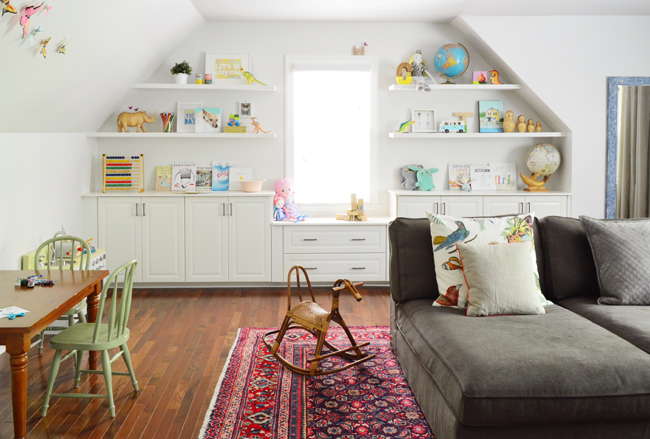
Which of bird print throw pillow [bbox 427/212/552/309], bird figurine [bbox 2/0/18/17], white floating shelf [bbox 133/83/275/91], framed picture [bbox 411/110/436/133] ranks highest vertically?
white floating shelf [bbox 133/83/275/91]

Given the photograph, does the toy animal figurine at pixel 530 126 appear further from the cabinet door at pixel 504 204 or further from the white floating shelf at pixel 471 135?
the cabinet door at pixel 504 204

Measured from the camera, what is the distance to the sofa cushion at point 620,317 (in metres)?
2.33

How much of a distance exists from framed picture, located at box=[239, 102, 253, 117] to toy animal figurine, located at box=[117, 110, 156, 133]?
813 millimetres

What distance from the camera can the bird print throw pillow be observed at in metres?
2.76

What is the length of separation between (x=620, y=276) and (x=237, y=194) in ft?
10.2

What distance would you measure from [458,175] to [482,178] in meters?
0.23

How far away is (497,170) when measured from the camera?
A: 5.32 meters

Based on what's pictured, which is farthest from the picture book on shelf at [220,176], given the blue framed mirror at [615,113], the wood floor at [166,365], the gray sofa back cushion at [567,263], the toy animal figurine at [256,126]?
the blue framed mirror at [615,113]

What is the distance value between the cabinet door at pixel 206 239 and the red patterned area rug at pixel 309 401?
162cm

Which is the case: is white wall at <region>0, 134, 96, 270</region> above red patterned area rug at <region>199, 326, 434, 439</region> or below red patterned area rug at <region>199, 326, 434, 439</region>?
above

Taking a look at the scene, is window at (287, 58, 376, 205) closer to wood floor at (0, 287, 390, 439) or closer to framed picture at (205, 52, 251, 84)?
framed picture at (205, 52, 251, 84)

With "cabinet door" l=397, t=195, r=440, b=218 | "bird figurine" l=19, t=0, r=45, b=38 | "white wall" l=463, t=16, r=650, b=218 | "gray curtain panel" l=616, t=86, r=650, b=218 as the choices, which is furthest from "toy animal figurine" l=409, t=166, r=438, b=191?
"bird figurine" l=19, t=0, r=45, b=38

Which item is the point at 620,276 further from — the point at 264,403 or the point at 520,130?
Result: the point at 520,130

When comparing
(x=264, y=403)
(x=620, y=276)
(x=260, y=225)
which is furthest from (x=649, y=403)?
(x=260, y=225)
